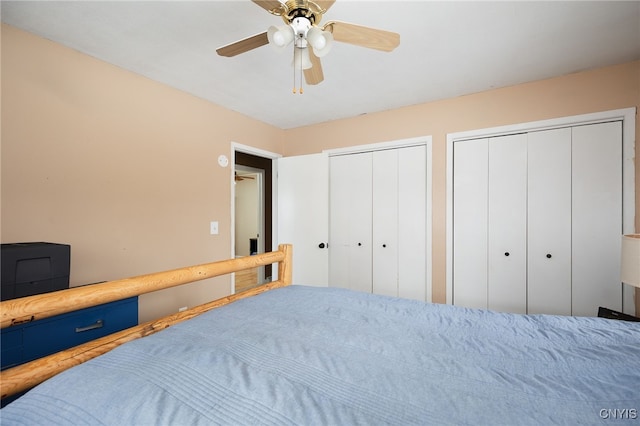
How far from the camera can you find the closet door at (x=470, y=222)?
269 centimetres

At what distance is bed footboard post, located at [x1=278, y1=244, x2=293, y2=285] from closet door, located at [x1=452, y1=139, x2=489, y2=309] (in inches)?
69.4

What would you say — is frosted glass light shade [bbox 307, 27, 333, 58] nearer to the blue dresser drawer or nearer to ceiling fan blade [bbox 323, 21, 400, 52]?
ceiling fan blade [bbox 323, 21, 400, 52]

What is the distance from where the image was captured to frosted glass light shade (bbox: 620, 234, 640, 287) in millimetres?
1597

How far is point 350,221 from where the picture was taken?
134 inches

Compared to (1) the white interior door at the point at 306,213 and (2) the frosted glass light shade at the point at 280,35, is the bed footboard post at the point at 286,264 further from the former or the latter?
(1) the white interior door at the point at 306,213

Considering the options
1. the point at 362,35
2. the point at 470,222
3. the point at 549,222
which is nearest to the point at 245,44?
the point at 362,35

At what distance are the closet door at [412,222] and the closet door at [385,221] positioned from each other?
56 millimetres

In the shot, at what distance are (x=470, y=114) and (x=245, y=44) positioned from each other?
2222 millimetres

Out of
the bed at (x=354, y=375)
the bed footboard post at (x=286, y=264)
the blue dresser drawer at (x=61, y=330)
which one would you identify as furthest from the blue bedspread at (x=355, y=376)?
the blue dresser drawer at (x=61, y=330)

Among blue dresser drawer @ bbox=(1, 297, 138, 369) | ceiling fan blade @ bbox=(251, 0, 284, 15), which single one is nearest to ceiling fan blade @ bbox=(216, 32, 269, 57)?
ceiling fan blade @ bbox=(251, 0, 284, 15)

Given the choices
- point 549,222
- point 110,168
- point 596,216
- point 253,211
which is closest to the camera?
point 110,168

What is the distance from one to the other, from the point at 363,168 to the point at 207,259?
6.53 feet

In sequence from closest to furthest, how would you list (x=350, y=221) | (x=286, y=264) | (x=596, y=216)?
1. (x=286, y=264)
2. (x=596, y=216)
3. (x=350, y=221)

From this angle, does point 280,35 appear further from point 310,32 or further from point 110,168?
point 110,168
